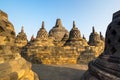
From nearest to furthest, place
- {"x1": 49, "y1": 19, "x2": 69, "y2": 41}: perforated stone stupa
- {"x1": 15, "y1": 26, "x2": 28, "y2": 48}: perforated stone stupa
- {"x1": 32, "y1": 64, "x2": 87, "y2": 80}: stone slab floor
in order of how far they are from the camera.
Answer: {"x1": 32, "y1": 64, "x2": 87, "y2": 80}: stone slab floor, {"x1": 15, "y1": 26, "x2": 28, "y2": 48}: perforated stone stupa, {"x1": 49, "y1": 19, "x2": 69, "y2": 41}: perforated stone stupa

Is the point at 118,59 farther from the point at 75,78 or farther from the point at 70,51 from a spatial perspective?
the point at 70,51

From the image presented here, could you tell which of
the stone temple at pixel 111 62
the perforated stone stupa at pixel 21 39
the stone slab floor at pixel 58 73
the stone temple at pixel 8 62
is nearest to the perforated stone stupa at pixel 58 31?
the perforated stone stupa at pixel 21 39

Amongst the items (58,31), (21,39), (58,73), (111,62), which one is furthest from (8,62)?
(58,31)

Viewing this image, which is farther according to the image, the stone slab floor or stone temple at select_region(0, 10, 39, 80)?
the stone slab floor

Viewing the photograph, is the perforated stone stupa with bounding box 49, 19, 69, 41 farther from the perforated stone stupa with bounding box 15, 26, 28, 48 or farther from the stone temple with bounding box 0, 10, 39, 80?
the stone temple with bounding box 0, 10, 39, 80

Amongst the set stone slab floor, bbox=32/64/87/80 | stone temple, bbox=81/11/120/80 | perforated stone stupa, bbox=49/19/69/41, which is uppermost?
perforated stone stupa, bbox=49/19/69/41

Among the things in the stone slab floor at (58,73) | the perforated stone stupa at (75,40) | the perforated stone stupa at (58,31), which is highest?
the perforated stone stupa at (58,31)

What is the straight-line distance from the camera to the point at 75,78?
17.7 feet

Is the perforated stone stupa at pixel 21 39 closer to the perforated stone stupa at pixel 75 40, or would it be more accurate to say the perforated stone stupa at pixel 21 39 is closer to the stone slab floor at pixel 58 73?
the perforated stone stupa at pixel 75 40

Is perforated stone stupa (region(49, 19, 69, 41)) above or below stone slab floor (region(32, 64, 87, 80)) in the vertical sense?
above

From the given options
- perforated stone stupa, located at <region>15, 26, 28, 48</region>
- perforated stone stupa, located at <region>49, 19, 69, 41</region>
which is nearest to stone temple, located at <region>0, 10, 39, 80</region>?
perforated stone stupa, located at <region>15, 26, 28, 48</region>

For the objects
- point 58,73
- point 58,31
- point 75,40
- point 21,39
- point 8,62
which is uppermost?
point 58,31

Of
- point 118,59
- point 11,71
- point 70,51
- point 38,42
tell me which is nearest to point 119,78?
point 118,59

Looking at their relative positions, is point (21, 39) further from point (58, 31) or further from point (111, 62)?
point (111, 62)
